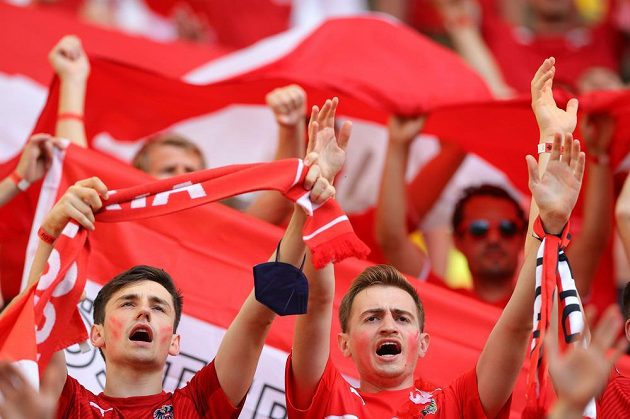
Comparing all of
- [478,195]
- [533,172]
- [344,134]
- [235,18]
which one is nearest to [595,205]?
[478,195]

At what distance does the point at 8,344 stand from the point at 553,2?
4.83m

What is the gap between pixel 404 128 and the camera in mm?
5254

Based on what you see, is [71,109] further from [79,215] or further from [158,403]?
[158,403]

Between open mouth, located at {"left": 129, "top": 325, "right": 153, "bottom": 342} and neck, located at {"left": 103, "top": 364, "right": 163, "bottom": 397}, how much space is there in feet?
0.28

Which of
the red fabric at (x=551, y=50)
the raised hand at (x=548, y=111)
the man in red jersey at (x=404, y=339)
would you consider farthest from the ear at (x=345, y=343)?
the red fabric at (x=551, y=50)

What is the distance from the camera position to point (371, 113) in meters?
5.49

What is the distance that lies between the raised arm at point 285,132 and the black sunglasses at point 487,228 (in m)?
0.76

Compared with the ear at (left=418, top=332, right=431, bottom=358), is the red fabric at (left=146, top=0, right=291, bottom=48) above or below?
above

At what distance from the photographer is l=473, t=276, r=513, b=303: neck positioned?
5.09m

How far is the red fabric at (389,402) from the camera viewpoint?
11.8 ft

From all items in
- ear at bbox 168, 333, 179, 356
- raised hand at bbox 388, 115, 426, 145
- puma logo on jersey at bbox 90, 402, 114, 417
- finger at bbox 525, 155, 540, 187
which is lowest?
puma logo on jersey at bbox 90, 402, 114, 417

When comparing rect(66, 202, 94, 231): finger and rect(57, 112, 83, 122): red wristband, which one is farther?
rect(57, 112, 83, 122): red wristband

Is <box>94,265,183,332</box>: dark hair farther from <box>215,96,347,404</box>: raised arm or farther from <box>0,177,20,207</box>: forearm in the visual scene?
<box>0,177,20,207</box>: forearm

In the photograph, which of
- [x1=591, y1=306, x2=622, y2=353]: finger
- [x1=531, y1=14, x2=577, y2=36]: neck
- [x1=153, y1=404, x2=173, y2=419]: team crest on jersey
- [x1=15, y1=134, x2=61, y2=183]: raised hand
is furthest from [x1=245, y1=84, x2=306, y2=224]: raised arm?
[x1=531, y1=14, x2=577, y2=36]: neck
